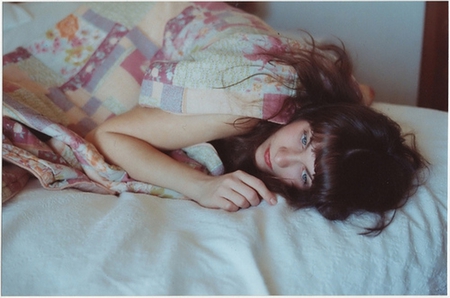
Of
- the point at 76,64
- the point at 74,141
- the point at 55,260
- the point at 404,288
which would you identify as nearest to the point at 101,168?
the point at 74,141

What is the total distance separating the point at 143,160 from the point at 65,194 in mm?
143

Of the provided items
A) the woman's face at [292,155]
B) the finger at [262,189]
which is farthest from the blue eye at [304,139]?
the finger at [262,189]

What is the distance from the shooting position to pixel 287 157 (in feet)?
2.54

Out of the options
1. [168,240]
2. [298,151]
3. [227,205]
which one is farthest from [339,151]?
[168,240]

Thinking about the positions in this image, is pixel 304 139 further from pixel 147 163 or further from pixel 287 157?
pixel 147 163

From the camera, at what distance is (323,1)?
1.45 metres

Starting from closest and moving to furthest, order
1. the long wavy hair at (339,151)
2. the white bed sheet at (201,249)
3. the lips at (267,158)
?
1. the white bed sheet at (201,249)
2. the long wavy hair at (339,151)
3. the lips at (267,158)

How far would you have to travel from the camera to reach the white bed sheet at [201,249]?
583 mm

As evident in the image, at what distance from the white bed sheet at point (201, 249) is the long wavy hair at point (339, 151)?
3 centimetres

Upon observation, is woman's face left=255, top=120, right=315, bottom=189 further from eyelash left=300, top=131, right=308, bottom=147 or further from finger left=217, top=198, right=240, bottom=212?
finger left=217, top=198, right=240, bottom=212

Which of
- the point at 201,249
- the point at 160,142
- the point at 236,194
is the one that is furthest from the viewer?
the point at 160,142

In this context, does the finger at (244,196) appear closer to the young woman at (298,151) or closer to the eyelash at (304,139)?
the young woman at (298,151)

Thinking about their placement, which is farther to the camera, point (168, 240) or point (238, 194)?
point (238, 194)

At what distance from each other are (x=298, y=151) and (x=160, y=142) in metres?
0.24
